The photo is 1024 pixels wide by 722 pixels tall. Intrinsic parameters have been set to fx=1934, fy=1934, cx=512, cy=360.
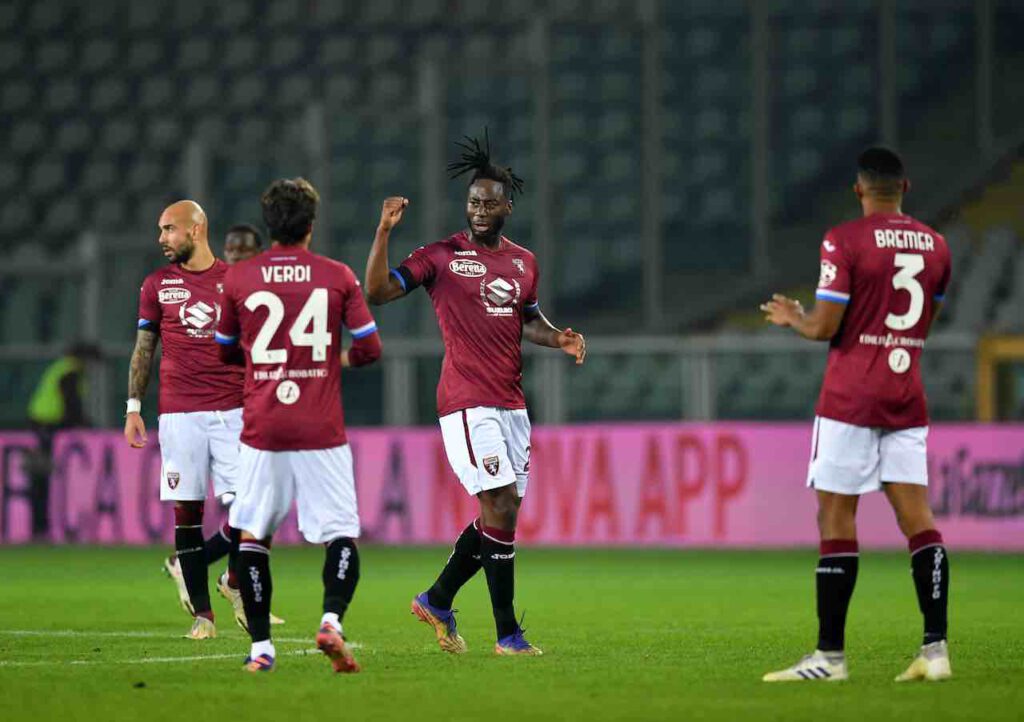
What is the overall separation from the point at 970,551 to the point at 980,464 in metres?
0.88

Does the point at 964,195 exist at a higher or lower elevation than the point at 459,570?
higher

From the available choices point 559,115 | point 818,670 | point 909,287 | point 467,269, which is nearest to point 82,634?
point 467,269

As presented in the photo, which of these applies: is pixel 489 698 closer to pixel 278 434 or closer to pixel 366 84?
pixel 278 434

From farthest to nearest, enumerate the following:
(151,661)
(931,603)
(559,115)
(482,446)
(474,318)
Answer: (559,115) → (474,318) → (482,446) → (151,661) → (931,603)

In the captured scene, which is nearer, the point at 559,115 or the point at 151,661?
the point at 151,661

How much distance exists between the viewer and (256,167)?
24.4 metres

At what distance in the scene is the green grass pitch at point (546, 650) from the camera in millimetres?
7434

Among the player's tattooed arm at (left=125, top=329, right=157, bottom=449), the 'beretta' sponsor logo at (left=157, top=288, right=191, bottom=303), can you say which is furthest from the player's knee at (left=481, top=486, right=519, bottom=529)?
the 'beretta' sponsor logo at (left=157, top=288, right=191, bottom=303)

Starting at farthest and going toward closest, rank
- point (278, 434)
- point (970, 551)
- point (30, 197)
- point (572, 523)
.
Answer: point (30, 197)
point (572, 523)
point (970, 551)
point (278, 434)

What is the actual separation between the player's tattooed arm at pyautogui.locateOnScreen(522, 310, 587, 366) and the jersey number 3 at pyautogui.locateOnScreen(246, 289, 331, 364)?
5.65 ft

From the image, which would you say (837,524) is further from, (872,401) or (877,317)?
(877,317)

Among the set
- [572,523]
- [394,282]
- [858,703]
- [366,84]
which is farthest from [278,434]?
[366,84]

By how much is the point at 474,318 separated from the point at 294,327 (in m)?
1.56

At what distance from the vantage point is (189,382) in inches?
434
